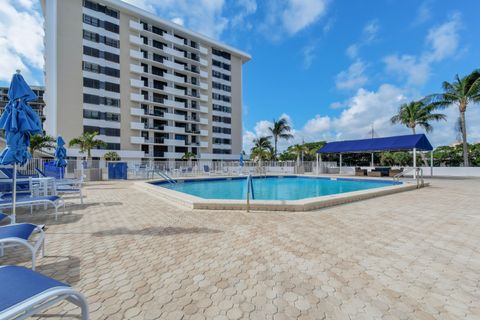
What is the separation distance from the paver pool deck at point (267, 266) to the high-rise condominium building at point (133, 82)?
3400 centimetres

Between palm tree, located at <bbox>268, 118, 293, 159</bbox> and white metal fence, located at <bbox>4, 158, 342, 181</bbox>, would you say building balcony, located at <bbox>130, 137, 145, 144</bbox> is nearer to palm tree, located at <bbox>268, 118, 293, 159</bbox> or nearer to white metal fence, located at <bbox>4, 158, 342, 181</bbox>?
white metal fence, located at <bbox>4, 158, 342, 181</bbox>

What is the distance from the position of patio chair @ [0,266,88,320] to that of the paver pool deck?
72 centimetres

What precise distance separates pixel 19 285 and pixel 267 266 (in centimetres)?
245

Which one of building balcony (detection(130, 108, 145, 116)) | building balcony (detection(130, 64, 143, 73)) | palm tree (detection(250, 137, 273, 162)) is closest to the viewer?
palm tree (detection(250, 137, 273, 162))

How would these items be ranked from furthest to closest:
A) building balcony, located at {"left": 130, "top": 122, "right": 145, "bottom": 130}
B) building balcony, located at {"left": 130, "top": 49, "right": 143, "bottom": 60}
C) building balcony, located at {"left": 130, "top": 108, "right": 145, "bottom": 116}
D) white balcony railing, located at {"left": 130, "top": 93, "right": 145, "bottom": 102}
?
building balcony, located at {"left": 130, "top": 49, "right": 143, "bottom": 60}
white balcony railing, located at {"left": 130, "top": 93, "right": 145, "bottom": 102}
building balcony, located at {"left": 130, "top": 108, "right": 145, "bottom": 116}
building balcony, located at {"left": 130, "top": 122, "right": 145, "bottom": 130}

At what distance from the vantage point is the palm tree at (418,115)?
25125 millimetres

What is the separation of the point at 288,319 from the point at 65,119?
3966 centimetres

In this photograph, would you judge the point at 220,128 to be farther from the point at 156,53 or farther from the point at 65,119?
the point at 65,119

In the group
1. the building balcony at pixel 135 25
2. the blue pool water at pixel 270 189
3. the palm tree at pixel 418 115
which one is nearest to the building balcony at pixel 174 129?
the building balcony at pixel 135 25

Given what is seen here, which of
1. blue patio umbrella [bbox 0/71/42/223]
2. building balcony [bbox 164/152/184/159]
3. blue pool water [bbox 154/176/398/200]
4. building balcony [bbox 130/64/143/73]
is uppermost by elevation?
building balcony [bbox 130/64/143/73]

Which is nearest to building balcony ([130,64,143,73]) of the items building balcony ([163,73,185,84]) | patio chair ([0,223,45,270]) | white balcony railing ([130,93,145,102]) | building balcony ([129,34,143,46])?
building balcony ([129,34,143,46])

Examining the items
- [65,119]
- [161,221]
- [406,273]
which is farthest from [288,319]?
[65,119]

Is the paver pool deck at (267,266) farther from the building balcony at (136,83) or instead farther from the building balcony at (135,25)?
the building balcony at (135,25)

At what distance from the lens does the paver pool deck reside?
213cm
